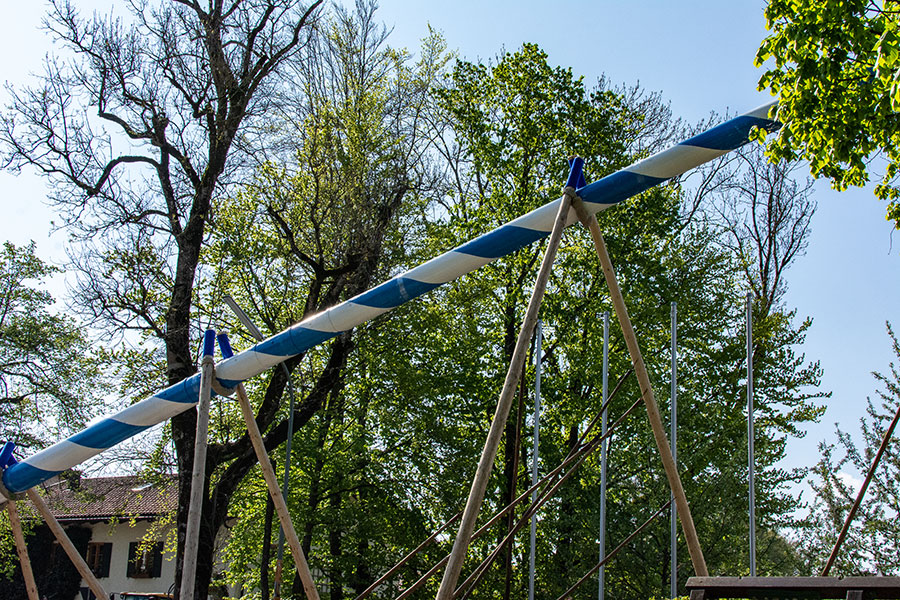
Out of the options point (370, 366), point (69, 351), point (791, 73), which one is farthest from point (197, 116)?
point (791, 73)

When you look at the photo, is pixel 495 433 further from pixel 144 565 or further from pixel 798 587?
pixel 144 565

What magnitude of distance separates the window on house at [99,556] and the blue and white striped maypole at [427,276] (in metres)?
35.4

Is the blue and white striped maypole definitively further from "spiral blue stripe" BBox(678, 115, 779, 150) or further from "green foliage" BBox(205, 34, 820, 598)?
"green foliage" BBox(205, 34, 820, 598)

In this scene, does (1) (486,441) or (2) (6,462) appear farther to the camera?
(2) (6,462)

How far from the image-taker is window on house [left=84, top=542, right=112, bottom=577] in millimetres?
38438

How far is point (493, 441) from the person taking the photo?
489 centimetres

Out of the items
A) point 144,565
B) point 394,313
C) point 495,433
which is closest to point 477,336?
point 394,313

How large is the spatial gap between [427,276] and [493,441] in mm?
1258

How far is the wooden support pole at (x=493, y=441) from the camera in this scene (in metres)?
4.71

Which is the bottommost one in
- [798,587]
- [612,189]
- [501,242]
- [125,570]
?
[125,570]

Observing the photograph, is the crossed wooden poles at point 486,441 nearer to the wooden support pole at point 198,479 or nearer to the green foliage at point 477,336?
the wooden support pole at point 198,479

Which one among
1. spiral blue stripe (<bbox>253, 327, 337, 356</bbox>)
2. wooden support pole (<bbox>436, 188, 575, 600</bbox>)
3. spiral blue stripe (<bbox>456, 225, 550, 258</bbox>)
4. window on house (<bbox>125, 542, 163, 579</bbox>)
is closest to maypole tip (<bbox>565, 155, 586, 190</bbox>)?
wooden support pole (<bbox>436, 188, 575, 600</bbox>)

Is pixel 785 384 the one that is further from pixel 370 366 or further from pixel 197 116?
pixel 197 116

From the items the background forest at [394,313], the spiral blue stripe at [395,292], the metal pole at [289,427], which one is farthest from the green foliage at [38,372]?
the spiral blue stripe at [395,292]
